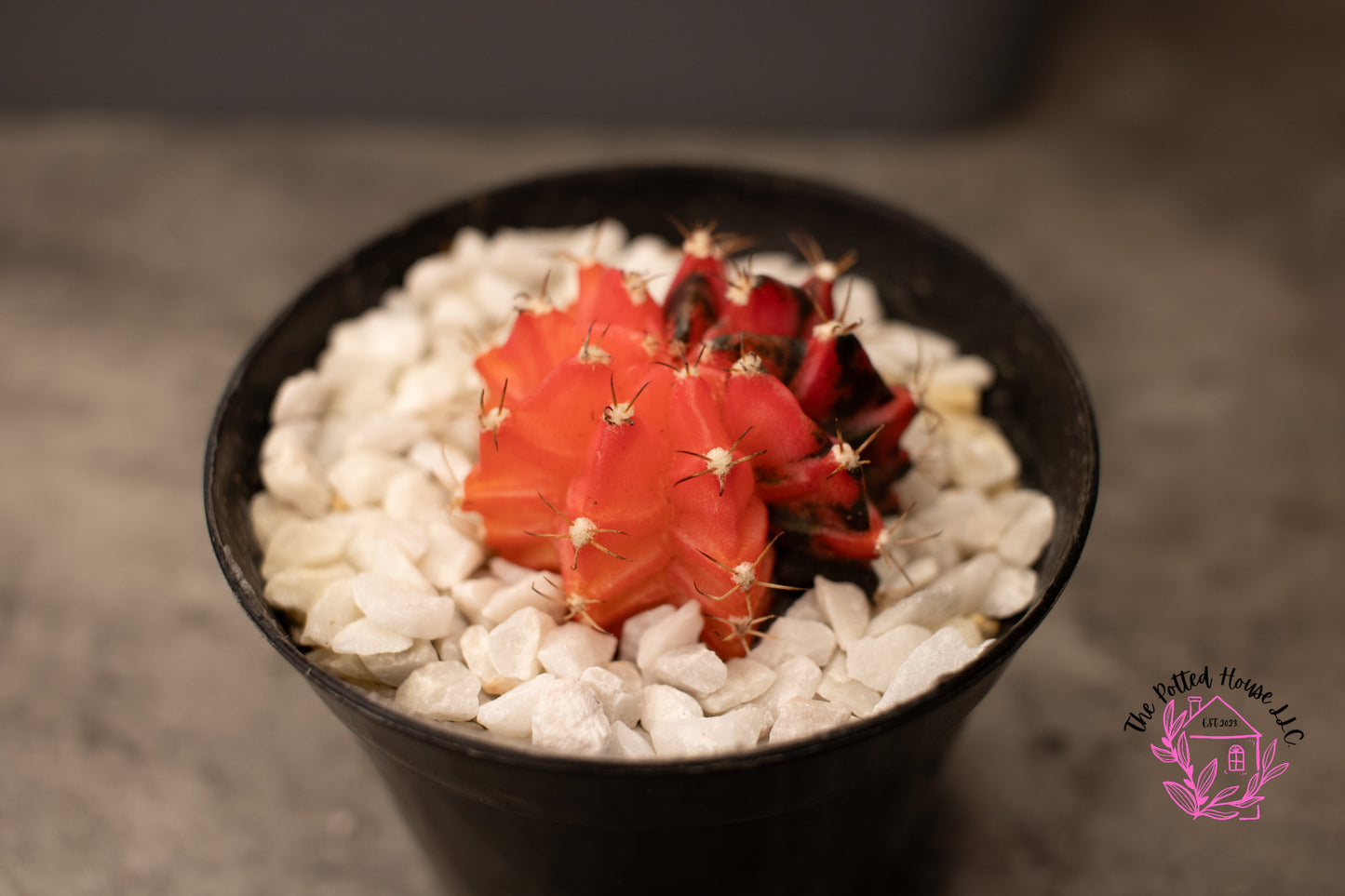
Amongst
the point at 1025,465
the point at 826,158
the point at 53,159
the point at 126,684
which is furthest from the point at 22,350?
the point at 1025,465

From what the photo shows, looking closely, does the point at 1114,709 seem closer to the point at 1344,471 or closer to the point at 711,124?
the point at 1344,471

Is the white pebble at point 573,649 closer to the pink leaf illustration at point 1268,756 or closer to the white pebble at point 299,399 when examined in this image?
the white pebble at point 299,399

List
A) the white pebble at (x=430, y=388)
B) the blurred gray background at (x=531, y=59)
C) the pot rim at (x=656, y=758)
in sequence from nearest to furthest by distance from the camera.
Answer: the pot rim at (x=656, y=758) → the white pebble at (x=430, y=388) → the blurred gray background at (x=531, y=59)

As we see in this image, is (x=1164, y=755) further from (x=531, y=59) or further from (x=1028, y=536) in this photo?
(x=531, y=59)

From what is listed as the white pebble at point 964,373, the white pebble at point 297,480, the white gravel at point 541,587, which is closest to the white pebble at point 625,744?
the white gravel at point 541,587

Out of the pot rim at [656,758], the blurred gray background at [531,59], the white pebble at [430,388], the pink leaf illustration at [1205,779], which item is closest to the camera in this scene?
the pot rim at [656,758]
